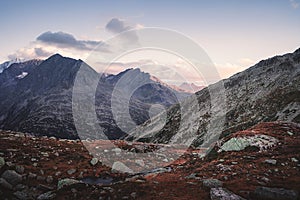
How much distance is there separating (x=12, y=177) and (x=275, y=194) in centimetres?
2087

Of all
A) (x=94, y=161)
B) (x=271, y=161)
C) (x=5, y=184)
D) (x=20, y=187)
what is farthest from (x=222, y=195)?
(x=94, y=161)

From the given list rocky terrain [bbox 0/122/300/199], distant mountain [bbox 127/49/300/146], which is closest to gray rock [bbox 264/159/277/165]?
rocky terrain [bbox 0/122/300/199]

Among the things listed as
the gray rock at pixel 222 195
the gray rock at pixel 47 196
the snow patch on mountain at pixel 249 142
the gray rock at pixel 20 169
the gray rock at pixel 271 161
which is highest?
the snow patch on mountain at pixel 249 142

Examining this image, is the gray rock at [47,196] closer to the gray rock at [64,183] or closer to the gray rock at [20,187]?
the gray rock at [64,183]

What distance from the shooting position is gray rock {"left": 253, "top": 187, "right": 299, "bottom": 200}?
16.6m

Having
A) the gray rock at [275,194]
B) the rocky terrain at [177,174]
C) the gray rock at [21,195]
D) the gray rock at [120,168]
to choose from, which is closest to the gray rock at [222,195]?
the rocky terrain at [177,174]

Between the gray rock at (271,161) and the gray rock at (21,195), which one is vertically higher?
the gray rock at (271,161)

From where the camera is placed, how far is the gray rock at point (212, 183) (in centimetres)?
1939

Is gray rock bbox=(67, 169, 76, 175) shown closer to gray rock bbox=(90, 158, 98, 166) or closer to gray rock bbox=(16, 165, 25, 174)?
gray rock bbox=(90, 158, 98, 166)

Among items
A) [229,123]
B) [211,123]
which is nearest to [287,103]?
[229,123]

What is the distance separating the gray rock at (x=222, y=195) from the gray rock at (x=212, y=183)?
1271mm

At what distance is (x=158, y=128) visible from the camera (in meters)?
106

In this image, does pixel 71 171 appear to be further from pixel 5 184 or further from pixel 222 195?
pixel 222 195

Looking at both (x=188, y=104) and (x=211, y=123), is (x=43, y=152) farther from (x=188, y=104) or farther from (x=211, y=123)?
(x=188, y=104)
